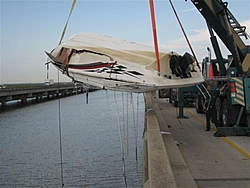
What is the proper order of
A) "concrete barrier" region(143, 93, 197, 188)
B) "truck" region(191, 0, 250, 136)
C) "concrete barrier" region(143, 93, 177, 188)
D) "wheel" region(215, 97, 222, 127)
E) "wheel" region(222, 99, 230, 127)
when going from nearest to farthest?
"concrete barrier" region(143, 93, 177, 188), "concrete barrier" region(143, 93, 197, 188), "truck" region(191, 0, 250, 136), "wheel" region(222, 99, 230, 127), "wheel" region(215, 97, 222, 127)

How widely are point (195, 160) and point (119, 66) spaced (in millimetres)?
2969

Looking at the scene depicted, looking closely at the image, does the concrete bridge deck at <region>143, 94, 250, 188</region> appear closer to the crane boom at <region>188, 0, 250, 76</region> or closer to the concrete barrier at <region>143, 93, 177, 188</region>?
the concrete barrier at <region>143, 93, 177, 188</region>

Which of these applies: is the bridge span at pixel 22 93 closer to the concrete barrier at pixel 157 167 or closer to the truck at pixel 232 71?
the truck at pixel 232 71

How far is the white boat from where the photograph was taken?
26.3ft

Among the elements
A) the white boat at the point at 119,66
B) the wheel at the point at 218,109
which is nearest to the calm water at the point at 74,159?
the white boat at the point at 119,66

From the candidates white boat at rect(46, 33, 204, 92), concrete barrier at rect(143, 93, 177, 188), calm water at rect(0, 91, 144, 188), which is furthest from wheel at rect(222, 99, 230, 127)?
concrete barrier at rect(143, 93, 177, 188)

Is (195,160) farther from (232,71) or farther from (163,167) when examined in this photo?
(232,71)

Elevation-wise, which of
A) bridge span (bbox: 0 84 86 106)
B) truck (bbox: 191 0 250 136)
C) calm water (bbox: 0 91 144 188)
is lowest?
calm water (bbox: 0 91 144 188)

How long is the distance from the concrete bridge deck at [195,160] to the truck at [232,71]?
0.74 meters

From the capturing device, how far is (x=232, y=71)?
12.6 m

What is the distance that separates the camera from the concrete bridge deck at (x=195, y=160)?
5.83m

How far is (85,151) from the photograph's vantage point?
13.6 meters


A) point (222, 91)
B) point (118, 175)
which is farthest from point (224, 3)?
point (118, 175)

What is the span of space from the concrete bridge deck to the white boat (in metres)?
1.46
